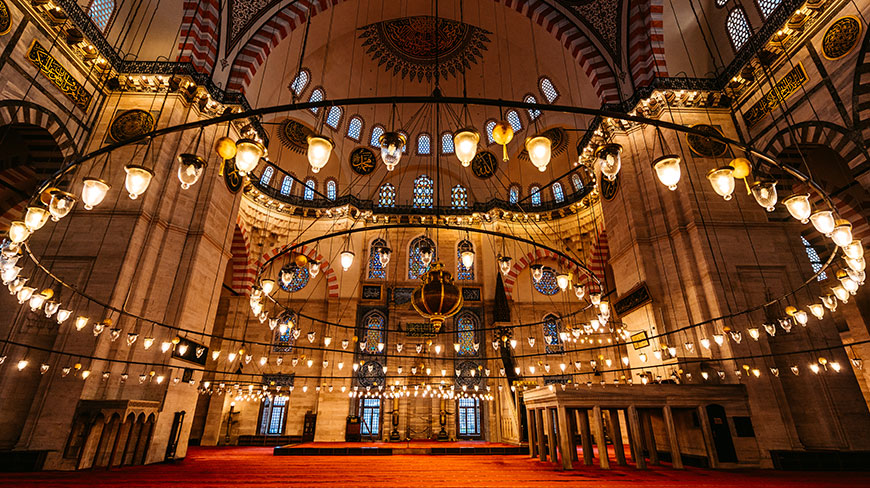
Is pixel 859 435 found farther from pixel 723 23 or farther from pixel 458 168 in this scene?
pixel 458 168

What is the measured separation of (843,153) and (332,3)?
41.0ft

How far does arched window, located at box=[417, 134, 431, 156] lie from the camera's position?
691 inches

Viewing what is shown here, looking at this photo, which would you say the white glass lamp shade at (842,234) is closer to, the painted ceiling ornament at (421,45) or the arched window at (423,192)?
the painted ceiling ornament at (421,45)

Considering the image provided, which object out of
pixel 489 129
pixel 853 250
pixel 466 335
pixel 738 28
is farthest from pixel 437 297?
pixel 489 129

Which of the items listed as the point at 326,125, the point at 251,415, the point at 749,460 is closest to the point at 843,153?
the point at 749,460

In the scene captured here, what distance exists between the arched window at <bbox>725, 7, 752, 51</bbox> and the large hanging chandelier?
995cm

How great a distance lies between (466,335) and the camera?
1560cm

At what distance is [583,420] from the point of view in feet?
19.7

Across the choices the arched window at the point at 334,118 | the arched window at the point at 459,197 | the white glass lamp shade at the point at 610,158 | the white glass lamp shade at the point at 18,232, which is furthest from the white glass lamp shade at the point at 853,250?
the arched window at the point at 334,118

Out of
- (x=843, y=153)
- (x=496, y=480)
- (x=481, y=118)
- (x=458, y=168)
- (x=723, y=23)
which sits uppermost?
(x=481, y=118)

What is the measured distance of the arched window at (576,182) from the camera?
51.7 feet

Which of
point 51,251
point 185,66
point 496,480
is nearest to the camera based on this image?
point 496,480

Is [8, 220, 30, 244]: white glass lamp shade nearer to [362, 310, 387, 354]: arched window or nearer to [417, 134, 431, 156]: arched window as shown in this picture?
[362, 310, 387, 354]: arched window

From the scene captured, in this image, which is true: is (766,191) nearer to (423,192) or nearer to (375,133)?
(423,192)
